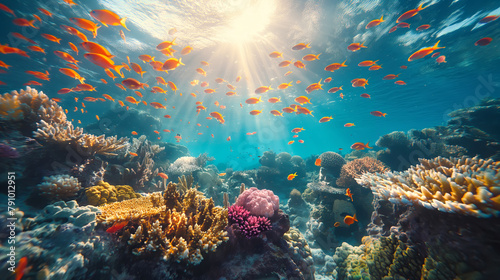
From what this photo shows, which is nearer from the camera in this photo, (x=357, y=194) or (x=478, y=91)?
(x=357, y=194)

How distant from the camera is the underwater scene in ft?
7.53

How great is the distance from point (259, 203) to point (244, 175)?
848cm

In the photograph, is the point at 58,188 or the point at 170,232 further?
the point at 58,188

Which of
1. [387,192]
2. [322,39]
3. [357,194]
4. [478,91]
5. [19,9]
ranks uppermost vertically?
[478,91]

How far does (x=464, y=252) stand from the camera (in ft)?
7.38

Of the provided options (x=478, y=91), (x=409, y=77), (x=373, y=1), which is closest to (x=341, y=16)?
(x=373, y=1)

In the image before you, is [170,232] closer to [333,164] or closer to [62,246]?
[62,246]

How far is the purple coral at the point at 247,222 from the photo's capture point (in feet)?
9.43

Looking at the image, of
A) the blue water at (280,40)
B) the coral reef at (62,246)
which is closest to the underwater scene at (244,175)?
the coral reef at (62,246)

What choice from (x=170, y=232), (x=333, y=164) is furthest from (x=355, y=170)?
(x=170, y=232)

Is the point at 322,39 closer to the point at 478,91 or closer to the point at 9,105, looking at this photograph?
the point at 9,105

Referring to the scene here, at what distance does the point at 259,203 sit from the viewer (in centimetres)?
336

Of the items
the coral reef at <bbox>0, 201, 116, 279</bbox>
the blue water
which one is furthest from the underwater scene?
the blue water

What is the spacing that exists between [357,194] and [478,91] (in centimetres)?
3953
